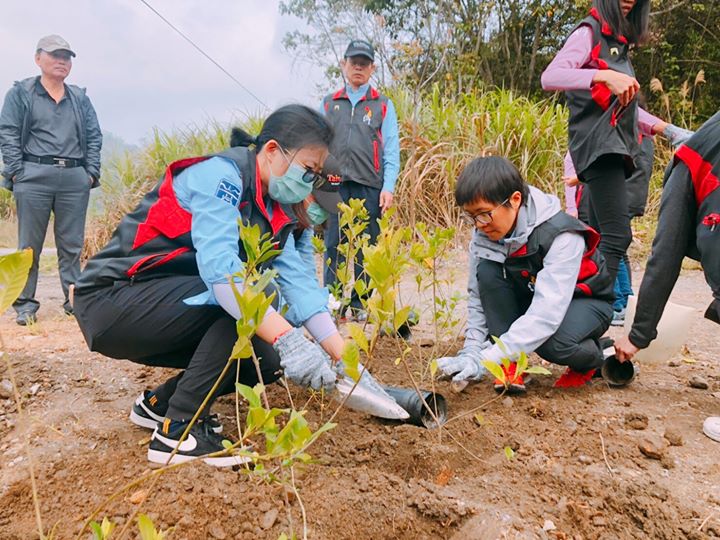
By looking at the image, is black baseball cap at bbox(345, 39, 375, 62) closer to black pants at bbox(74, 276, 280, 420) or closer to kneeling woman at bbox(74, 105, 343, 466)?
kneeling woman at bbox(74, 105, 343, 466)

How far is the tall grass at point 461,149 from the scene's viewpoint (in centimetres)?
602

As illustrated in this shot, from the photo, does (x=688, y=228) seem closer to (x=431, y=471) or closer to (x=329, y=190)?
(x=431, y=471)

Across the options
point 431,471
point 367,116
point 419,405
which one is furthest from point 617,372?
point 367,116

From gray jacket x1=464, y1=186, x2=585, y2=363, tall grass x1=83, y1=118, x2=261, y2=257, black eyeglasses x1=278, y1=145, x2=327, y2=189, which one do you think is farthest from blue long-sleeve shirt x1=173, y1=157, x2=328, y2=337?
tall grass x1=83, y1=118, x2=261, y2=257

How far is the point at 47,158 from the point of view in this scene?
4.06 metres

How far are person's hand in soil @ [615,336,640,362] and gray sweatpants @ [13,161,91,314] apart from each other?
3.54 metres

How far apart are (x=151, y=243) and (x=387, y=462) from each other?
100 cm

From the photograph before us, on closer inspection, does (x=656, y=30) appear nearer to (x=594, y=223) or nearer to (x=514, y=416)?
(x=594, y=223)

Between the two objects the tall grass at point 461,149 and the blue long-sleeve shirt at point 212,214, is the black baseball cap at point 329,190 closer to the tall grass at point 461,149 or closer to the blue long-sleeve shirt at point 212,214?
the blue long-sleeve shirt at point 212,214

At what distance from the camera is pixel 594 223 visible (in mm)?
3057

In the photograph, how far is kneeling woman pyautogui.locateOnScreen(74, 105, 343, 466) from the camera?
176 cm

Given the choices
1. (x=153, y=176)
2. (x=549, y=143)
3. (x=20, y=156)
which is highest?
(x=549, y=143)

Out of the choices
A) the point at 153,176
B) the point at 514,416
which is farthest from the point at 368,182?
the point at 153,176

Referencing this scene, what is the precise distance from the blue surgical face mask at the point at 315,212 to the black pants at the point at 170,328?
1.88 feet
